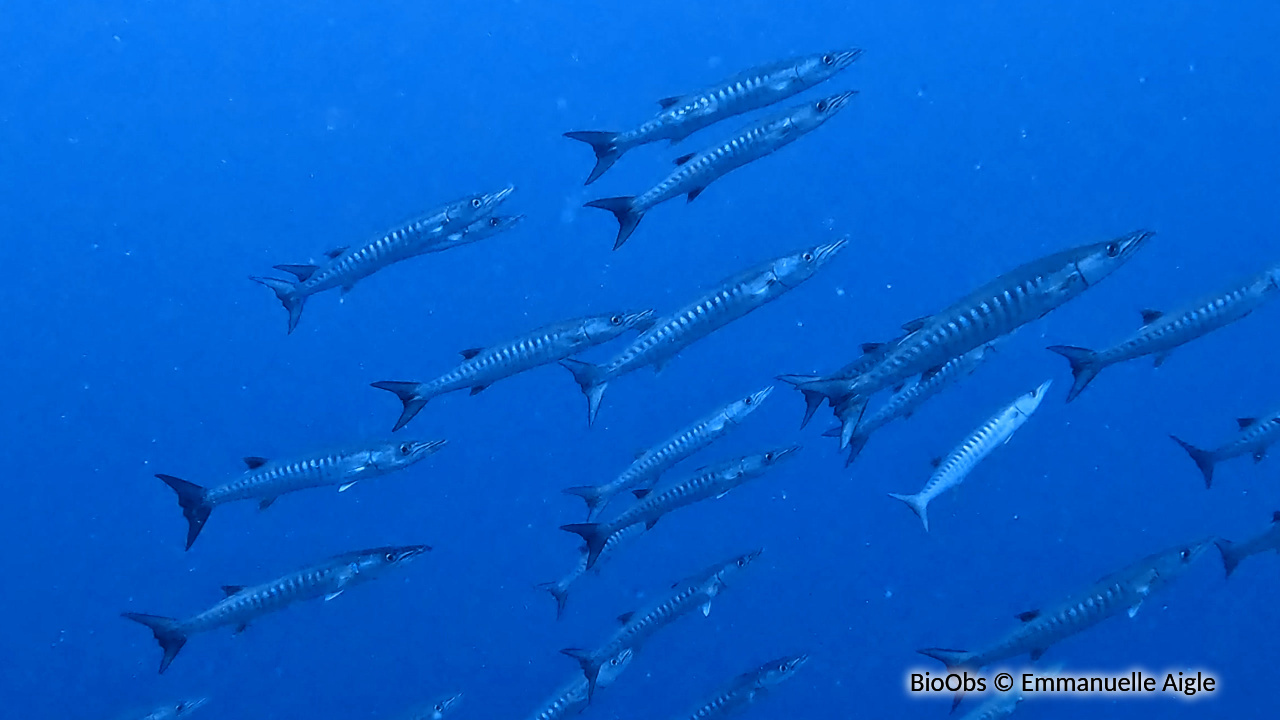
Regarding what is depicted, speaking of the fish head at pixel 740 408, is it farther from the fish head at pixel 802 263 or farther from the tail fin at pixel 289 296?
the tail fin at pixel 289 296

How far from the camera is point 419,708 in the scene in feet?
23.1

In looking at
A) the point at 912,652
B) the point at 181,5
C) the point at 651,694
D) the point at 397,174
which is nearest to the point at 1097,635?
the point at 912,652

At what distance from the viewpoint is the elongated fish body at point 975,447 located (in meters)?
5.90

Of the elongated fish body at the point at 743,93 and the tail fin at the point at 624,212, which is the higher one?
the elongated fish body at the point at 743,93

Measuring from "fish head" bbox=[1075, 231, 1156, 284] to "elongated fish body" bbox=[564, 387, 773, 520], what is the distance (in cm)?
271

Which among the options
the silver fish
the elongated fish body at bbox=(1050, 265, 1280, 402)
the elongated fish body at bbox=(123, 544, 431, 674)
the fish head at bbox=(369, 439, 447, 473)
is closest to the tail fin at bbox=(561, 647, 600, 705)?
the elongated fish body at bbox=(123, 544, 431, 674)

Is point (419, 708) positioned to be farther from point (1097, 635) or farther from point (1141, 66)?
point (1141, 66)

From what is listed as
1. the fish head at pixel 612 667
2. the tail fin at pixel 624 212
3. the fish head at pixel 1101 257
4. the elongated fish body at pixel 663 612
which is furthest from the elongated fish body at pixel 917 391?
the fish head at pixel 612 667

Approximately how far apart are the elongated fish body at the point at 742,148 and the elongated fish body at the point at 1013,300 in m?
1.77

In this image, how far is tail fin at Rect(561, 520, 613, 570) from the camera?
6148 mm

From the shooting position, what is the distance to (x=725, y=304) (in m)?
5.24

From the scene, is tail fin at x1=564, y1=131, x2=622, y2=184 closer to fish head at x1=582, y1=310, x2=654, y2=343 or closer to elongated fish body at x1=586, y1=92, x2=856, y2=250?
elongated fish body at x1=586, y1=92, x2=856, y2=250

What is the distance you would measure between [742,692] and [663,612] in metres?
0.91

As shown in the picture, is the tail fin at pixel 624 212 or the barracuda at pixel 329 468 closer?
the tail fin at pixel 624 212
